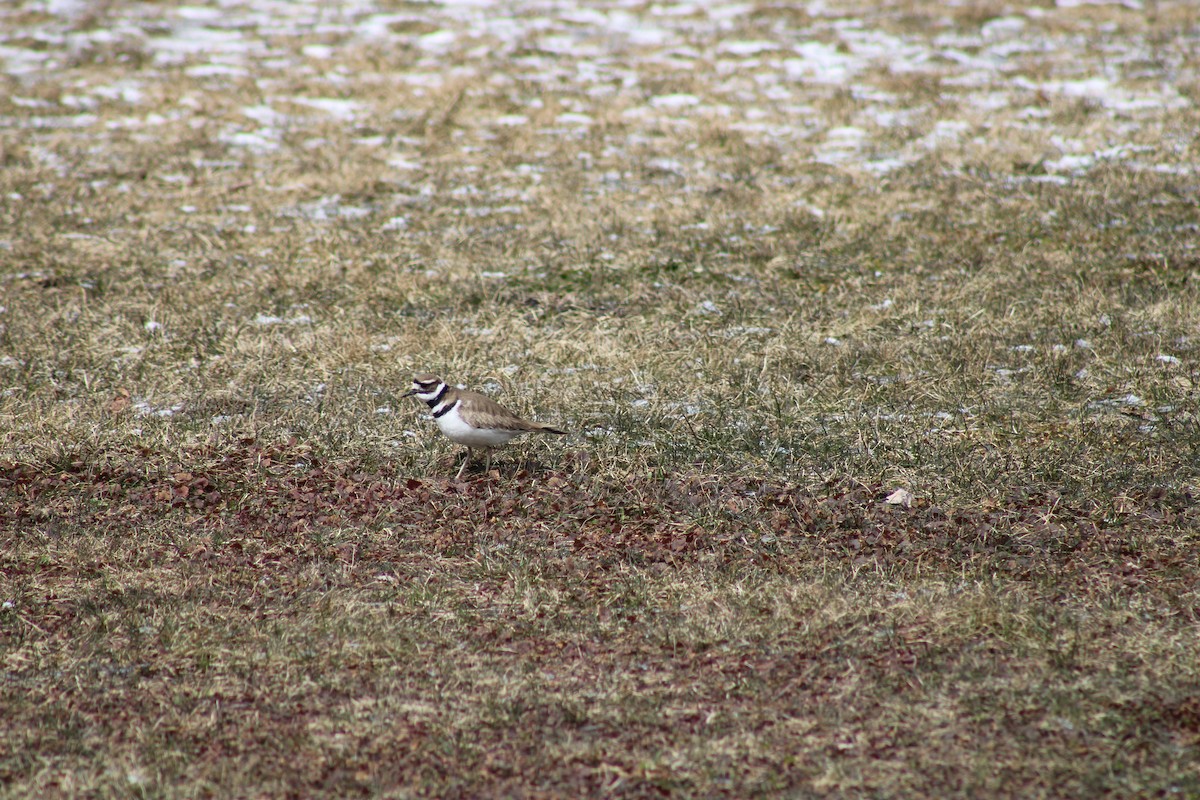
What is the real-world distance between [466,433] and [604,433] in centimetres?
117

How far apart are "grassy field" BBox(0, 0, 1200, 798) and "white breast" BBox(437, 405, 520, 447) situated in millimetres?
339

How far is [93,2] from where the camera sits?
19594mm

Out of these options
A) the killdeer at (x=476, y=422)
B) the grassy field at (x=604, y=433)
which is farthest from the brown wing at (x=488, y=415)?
the grassy field at (x=604, y=433)

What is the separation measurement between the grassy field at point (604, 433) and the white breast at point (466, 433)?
34 centimetres

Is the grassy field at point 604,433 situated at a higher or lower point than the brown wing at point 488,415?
lower

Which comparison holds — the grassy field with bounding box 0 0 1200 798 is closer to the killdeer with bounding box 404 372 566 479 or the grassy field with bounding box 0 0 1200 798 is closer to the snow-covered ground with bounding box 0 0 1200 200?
the snow-covered ground with bounding box 0 0 1200 200

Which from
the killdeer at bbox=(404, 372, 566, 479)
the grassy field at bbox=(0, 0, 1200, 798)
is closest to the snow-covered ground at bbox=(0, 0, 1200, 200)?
the grassy field at bbox=(0, 0, 1200, 798)

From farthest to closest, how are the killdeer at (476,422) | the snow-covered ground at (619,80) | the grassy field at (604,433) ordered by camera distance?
the snow-covered ground at (619,80), the killdeer at (476,422), the grassy field at (604,433)

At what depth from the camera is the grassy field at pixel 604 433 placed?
17.1 feet

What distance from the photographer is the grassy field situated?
17.1ft

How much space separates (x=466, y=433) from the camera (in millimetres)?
7574

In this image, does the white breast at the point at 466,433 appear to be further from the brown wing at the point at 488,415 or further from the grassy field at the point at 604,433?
the grassy field at the point at 604,433

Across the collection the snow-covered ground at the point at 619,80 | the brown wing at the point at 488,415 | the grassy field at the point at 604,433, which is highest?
the snow-covered ground at the point at 619,80

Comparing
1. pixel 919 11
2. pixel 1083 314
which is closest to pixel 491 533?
pixel 1083 314
